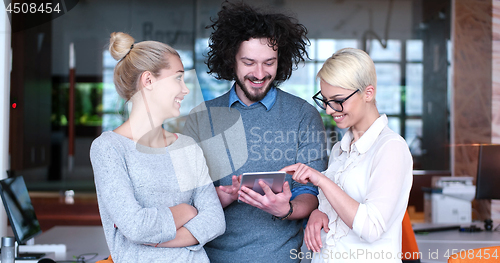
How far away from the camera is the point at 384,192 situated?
4.30 ft

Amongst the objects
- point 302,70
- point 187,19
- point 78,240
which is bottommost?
point 78,240

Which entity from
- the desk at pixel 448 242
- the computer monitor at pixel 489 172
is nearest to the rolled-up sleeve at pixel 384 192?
the desk at pixel 448 242

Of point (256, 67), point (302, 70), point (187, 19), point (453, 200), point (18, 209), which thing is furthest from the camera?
point (302, 70)

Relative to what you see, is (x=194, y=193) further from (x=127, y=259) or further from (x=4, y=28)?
(x=4, y=28)

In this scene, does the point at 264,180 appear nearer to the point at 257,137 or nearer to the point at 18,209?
the point at 257,137

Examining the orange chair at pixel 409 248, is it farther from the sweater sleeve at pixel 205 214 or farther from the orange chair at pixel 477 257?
the sweater sleeve at pixel 205 214

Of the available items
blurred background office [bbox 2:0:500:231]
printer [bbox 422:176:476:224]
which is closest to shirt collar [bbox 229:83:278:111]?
printer [bbox 422:176:476:224]

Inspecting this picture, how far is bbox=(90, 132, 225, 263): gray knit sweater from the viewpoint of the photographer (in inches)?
51.9

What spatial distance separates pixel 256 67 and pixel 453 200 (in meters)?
2.93

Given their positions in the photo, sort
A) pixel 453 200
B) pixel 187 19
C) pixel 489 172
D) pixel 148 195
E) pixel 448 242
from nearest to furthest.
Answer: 1. pixel 148 195
2. pixel 448 242
3. pixel 489 172
4. pixel 453 200
5. pixel 187 19

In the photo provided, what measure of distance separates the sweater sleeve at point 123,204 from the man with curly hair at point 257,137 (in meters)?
0.36

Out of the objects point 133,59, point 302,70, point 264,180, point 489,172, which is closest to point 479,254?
point 264,180

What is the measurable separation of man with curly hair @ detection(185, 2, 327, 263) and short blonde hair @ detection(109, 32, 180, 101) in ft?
1.27

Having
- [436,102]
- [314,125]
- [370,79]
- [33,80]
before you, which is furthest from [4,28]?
[436,102]
